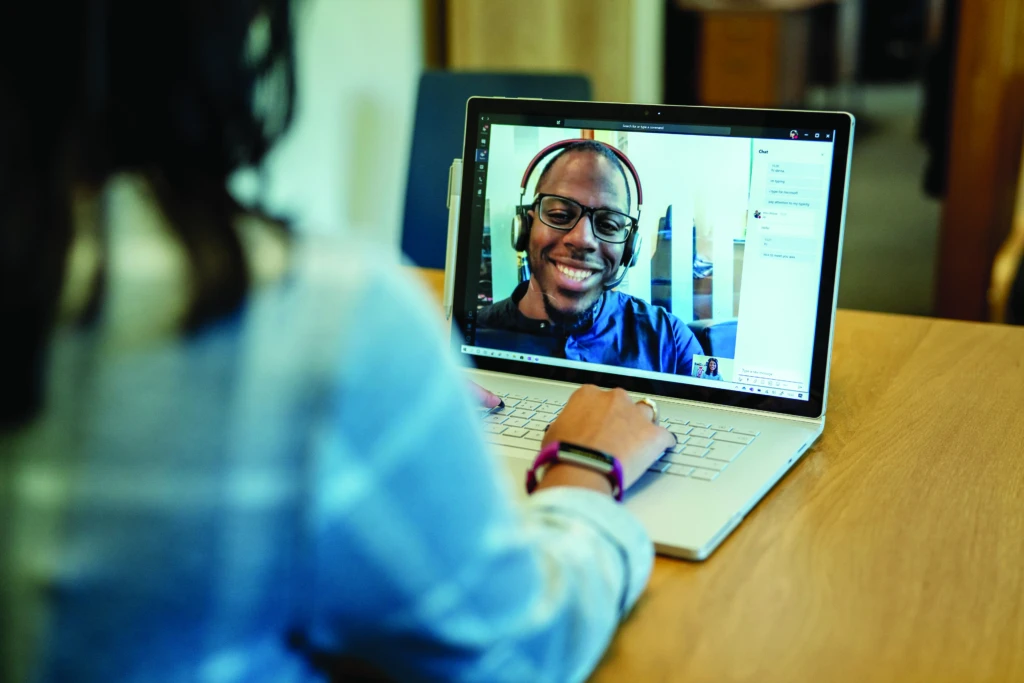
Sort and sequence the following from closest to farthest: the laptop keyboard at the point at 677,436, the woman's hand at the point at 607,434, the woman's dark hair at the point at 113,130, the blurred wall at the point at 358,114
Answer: the woman's dark hair at the point at 113,130, the woman's hand at the point at 607,434, the laptop keyboard at the point at 677,436, the blurred wall at the point at 358,114

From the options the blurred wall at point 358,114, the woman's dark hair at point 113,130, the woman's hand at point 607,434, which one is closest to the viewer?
the woman's dark hair at point 113,130

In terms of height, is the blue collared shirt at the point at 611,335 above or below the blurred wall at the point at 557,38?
below

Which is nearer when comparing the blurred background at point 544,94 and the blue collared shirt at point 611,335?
the blue collared shirt at point 611,335

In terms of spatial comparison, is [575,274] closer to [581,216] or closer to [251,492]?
[581,216]

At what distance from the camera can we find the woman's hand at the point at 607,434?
2.64 ft

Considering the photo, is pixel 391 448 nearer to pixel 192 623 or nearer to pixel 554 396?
pixel 192 623

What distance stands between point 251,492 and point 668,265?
0.64 m

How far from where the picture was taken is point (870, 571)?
0.77 metres

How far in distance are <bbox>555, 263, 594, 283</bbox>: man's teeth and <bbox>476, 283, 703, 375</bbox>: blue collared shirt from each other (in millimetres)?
27

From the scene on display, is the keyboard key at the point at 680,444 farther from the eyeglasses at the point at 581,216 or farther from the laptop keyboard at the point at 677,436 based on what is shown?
the eyeglasses at the point at 581,216

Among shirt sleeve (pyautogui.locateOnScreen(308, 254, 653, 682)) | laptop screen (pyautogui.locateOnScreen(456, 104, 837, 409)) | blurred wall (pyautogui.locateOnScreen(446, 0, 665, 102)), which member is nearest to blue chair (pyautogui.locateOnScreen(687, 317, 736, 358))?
laptop screen (pyautogui.locateOnScreen(456, 104, 837, 409))

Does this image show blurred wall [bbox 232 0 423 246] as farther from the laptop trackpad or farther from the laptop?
the laptop trackpad

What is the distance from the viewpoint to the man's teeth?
3.53 ft

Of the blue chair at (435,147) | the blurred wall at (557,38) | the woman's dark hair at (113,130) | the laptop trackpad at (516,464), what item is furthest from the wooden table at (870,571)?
the blurred wall at (557,38)
